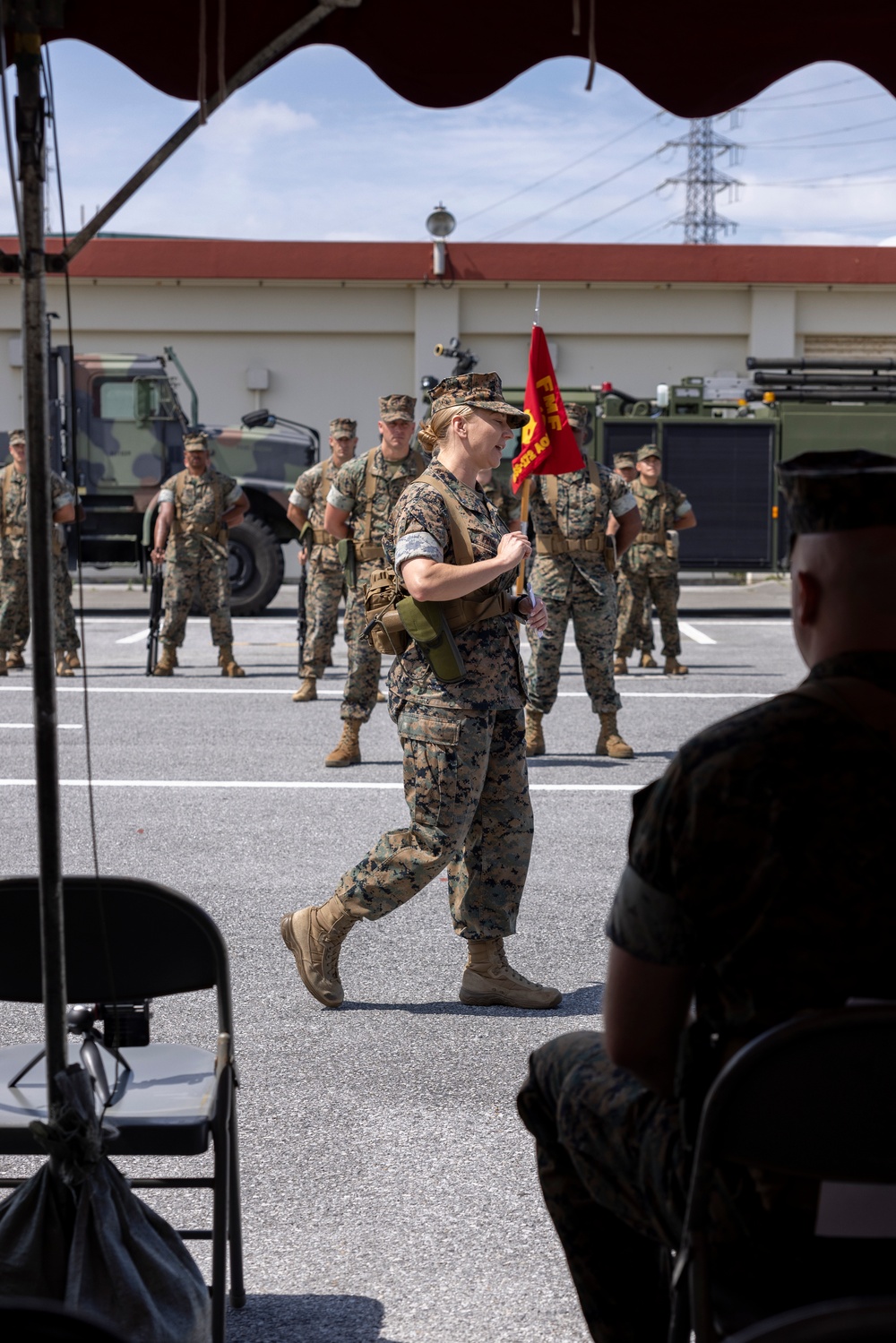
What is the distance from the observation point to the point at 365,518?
28.9ft

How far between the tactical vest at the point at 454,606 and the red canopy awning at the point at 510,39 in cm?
118

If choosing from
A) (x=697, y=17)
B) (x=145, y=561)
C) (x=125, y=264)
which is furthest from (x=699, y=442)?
(x=697, y=17)

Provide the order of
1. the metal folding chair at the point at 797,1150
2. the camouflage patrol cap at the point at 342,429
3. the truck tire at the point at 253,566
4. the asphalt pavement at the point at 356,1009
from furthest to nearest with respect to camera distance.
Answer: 1. the truck tire at the point at 253,566
2. the camouflage patrol cap at the point at 342,429
3. the asphalt pavement at the point at 356,1009
4. the metal folding chair at the point at 797,1150

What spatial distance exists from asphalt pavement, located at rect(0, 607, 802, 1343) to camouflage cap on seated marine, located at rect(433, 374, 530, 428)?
1693 millimetres

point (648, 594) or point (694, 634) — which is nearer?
point (648, 594)

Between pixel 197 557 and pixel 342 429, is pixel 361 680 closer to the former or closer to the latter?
pixel 342 429

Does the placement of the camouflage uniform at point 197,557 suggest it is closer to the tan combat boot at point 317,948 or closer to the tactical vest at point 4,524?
the tactical vest at point 4,524

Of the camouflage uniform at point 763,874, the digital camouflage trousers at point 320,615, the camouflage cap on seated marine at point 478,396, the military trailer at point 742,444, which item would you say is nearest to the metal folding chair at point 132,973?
the camouflage uniform at point 763,874

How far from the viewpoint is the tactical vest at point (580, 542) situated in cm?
828

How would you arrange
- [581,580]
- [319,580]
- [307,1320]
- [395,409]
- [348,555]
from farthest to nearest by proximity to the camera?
[319,580]
[348,555]
[395,409]
[581,580]
[307,1320]

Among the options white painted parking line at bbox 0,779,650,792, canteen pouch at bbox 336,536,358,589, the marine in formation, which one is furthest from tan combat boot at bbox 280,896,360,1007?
the marine in formation

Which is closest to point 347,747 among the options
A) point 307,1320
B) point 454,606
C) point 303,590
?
point 303,590

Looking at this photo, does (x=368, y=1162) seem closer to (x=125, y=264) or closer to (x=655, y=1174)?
(x=655, y=1174)

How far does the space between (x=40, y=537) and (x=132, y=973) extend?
762 mm
